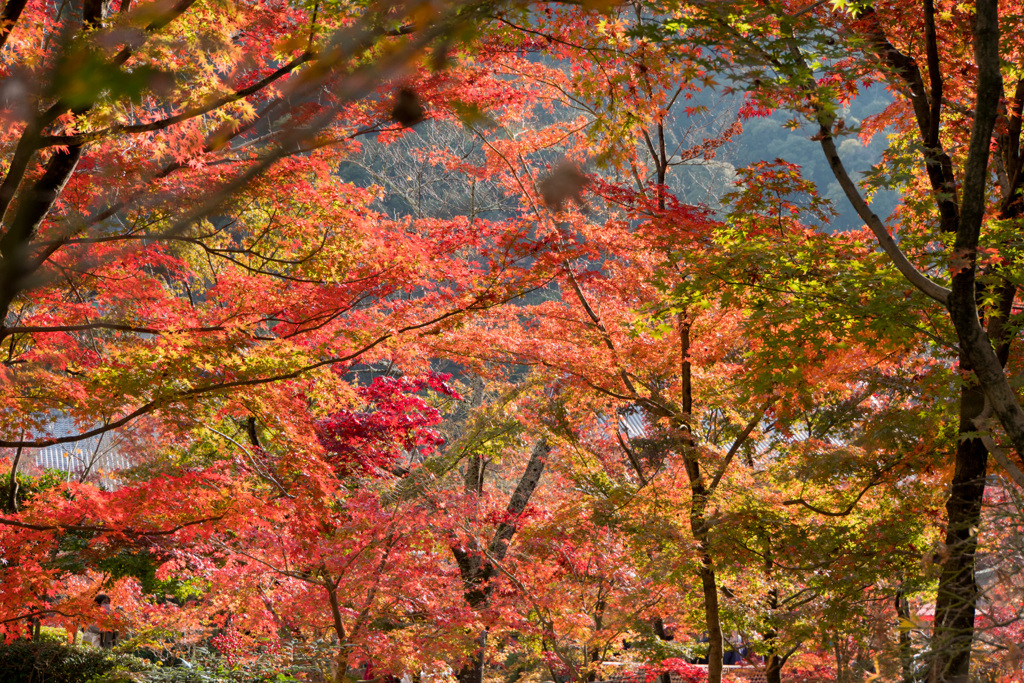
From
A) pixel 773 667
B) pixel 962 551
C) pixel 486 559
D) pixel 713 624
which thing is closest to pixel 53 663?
pixel 486 559

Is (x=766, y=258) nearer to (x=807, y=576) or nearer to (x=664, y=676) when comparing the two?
(x=807, y=576)

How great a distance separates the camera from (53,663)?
910cm

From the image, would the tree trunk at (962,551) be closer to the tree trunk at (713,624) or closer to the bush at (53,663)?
the tree trunk at (713,624)

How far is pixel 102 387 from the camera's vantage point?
5.35m

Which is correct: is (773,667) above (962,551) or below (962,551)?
below

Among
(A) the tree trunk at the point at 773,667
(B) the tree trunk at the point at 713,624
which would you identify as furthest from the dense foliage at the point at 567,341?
(A) the tree trunk at the point at 773,667

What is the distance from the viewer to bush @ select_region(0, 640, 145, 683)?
9.04 meters

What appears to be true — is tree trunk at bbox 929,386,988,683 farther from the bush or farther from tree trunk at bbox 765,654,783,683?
the bush

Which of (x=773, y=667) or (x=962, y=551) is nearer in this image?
(x=962, y=551)

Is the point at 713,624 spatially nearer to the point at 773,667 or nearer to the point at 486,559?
the point at 773,667

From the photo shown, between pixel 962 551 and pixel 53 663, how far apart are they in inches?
404

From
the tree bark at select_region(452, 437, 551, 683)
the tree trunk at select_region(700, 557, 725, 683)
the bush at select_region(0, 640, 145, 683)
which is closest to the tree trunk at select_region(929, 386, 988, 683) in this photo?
the tree trunk at select_region(700, 557, 725, 683)

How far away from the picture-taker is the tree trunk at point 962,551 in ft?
12.1

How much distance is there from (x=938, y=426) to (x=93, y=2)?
20.7 ft
